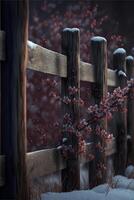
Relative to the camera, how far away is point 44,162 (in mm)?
4301

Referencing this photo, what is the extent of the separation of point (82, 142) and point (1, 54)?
1877 mm

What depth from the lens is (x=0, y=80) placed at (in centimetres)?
346

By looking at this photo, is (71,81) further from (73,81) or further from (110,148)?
(110,148)

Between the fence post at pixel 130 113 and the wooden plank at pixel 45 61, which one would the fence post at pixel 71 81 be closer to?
the wooden plank at pixel 45 61

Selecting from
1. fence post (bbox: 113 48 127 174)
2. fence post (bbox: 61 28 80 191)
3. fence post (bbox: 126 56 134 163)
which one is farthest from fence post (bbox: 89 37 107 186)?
fence post (bbox: 126 56 134 163)

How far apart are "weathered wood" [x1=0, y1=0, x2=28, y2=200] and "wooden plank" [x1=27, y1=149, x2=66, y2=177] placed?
1.24 ft

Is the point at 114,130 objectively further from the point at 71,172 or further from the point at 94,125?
the point at 71,172

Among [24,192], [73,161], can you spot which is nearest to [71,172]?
[73,161]

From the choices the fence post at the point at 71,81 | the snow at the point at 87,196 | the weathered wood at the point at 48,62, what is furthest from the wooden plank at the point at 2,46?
the fence post at the point at 71,81

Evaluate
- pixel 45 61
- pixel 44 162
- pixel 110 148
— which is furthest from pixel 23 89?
pixel 110 148

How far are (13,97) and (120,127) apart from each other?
3992 millimetres

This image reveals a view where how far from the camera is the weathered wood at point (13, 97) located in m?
3.44

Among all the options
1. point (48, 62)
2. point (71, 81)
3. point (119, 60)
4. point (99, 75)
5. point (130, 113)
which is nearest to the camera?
point (48, 62)

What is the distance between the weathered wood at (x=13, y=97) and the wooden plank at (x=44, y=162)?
38 cm
